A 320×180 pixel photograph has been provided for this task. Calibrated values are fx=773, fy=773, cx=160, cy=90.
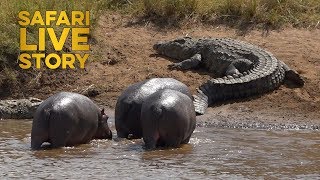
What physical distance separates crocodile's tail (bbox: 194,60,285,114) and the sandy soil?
0.18 meters

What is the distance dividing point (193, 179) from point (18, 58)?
7566 mm

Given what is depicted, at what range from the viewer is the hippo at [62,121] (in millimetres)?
9406

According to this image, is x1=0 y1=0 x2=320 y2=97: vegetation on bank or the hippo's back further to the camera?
x1=0 y1=0 x2=320 y2=97: vegetation on bank

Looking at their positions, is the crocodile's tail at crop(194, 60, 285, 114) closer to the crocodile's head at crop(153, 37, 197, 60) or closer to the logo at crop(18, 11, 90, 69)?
the crocodile's head at crop(153, 37, 197, 60)

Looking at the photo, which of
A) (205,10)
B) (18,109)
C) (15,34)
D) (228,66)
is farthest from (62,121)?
(205,10)

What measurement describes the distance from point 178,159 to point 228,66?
6099 millimetres

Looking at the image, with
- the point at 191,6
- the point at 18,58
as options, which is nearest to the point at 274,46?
the point at 191,6

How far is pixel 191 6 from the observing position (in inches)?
662

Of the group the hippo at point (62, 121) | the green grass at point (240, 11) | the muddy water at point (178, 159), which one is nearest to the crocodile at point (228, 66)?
the green grass at point (240, 11)

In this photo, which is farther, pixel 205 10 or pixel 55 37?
pixel 205 10

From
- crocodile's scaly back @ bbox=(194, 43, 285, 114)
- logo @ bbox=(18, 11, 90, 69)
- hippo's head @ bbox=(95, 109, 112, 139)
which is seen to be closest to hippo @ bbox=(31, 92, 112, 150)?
hippo's head @ bbox=(95, 109, 112, 139)

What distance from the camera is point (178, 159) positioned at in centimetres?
895

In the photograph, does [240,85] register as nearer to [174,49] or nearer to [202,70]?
[202,70]

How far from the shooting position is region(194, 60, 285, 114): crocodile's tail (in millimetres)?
13320
